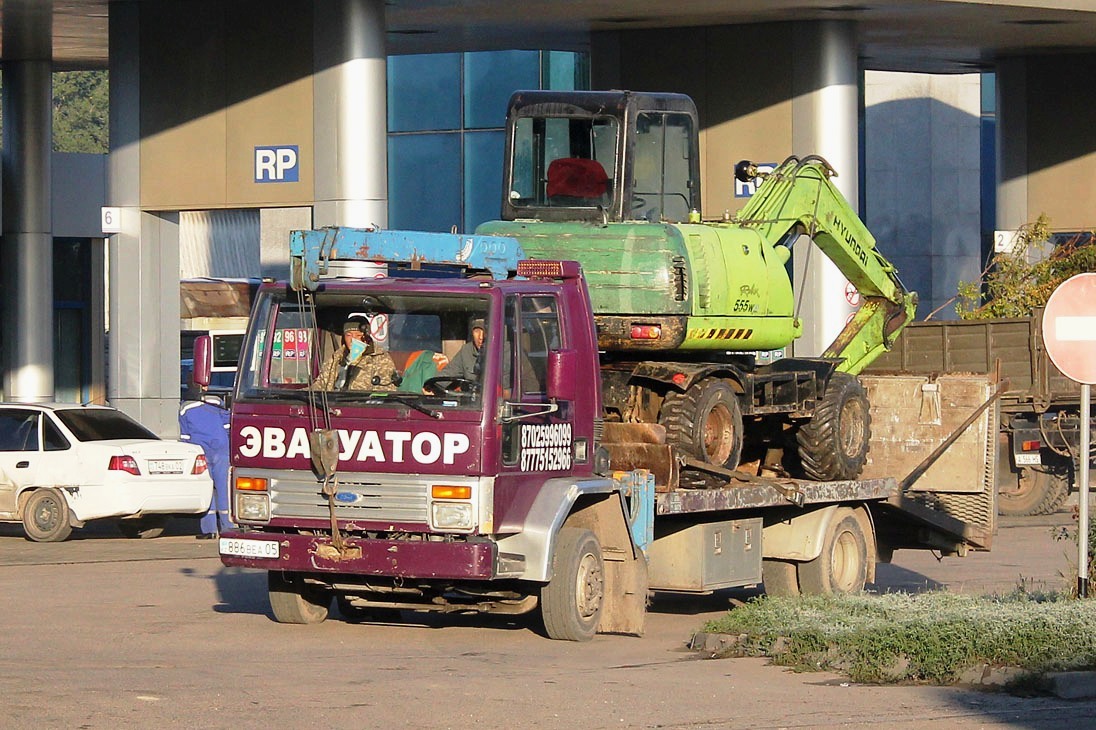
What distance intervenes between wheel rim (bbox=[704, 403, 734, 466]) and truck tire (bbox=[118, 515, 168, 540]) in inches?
374

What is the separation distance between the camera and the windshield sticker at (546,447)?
39.6ft

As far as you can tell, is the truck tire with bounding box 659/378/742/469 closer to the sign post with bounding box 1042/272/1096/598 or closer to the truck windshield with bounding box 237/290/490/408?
the truck windshield with bounding box 237/290/490/408

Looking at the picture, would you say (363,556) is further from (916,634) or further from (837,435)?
(837,435)

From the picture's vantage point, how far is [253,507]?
40.4 feet

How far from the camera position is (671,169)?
15516 millimetres

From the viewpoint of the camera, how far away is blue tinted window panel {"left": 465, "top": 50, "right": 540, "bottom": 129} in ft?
131

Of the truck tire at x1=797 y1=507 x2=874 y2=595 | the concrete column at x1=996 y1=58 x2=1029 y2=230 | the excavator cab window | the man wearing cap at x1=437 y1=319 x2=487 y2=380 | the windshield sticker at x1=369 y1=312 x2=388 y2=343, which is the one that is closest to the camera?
the man wearing cap at x1=437 y1=319 x2=487 y2=380

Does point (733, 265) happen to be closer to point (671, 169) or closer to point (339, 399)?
point (671, 169)

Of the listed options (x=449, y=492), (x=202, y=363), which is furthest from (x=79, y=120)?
(x=449, y=492)

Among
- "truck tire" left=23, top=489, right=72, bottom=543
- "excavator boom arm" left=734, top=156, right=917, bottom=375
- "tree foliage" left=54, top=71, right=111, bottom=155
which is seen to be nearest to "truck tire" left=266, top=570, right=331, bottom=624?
"excavator boom arm" left=734, top=156, right=917, bottom=375

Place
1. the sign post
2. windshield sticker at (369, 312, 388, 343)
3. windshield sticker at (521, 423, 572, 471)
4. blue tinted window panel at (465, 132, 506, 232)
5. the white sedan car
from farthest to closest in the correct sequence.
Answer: blue tinted window panel at (465, 132, 506, 232), the white sedan car, the sign post, windshield sticker at (369, 312, 388, 343), windshield sticker at (521, 423, 572, 471)

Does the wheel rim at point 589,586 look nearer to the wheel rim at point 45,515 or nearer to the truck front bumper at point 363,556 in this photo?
→ the truck front bumper at point 363,556

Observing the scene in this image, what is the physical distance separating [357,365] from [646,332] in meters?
2.67

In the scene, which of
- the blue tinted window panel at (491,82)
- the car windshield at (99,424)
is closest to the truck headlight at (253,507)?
the car windshield at (99,424)
